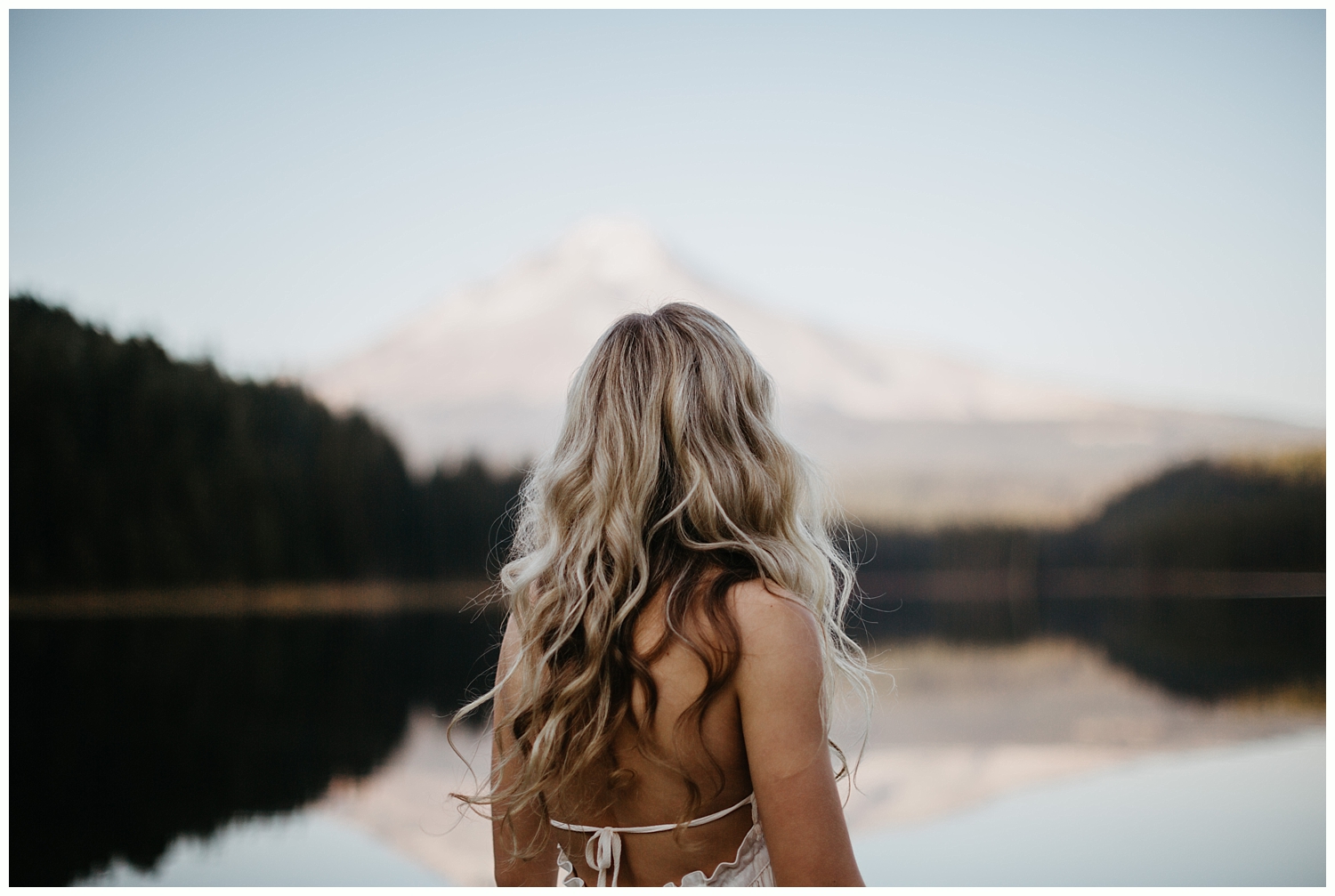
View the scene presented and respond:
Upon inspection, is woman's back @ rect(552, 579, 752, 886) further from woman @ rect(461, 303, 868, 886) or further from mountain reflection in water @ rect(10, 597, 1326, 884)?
mountain reflection in water @ rect(10, 597, 1326, 884)

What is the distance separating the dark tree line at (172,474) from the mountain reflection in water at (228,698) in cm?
405

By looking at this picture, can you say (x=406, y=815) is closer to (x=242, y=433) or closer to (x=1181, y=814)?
(x=1181, y=814)

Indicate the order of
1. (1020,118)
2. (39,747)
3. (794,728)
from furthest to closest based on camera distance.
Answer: (1020,118) → (39,747) → (794,728)

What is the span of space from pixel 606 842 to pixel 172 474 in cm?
2950

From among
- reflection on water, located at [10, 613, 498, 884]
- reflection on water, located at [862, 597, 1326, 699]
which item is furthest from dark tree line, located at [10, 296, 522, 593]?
reflection on water, located at [862, 597, 1326, 699]

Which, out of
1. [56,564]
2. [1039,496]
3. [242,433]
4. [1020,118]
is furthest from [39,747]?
[1039,496]

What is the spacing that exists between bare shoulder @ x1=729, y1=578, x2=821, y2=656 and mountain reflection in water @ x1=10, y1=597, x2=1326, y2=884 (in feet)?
11.3

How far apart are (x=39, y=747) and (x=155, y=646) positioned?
8497mm

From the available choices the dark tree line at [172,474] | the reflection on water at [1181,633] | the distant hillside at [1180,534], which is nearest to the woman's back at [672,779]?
the reflection on water at [1181,633]

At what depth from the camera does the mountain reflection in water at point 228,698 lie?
610 cm

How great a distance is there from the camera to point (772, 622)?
1522mm

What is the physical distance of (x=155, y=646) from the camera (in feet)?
51.4

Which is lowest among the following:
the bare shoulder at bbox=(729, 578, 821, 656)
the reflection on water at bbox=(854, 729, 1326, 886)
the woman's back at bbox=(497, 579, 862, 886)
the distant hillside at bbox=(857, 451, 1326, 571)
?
the distant hillside at bbox=(857, 451, 1326, 571)

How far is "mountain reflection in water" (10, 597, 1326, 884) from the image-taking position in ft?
20.0
